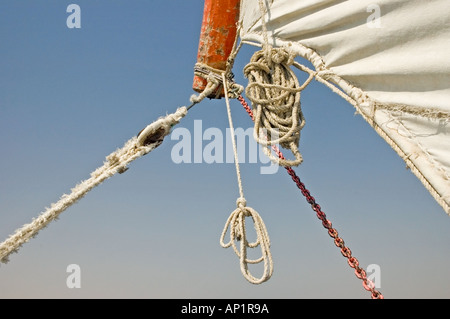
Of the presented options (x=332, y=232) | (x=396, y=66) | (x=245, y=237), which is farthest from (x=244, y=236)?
(x=396, y=66)

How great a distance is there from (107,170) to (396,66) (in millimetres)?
2021

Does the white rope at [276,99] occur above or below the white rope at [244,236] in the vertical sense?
above

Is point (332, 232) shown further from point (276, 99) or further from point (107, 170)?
point (107, 170)

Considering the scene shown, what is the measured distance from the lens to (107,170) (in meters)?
3.39

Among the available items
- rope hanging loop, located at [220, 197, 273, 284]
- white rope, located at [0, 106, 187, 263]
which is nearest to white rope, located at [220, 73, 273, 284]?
rope hanging loop, located at [220, 197, 273, 284]

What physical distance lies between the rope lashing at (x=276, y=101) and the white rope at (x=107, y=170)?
810 mm

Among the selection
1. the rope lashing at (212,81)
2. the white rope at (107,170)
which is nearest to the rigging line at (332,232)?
the rope lashing at (212,81)

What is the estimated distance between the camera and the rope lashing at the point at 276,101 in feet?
9.37

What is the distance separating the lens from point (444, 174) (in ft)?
6.77

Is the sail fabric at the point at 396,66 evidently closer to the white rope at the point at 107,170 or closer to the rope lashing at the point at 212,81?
the rope lashing at the point at 212,81

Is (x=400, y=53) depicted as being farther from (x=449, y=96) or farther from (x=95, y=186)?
(x=95, y=186)

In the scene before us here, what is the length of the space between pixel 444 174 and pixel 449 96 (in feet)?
1.06

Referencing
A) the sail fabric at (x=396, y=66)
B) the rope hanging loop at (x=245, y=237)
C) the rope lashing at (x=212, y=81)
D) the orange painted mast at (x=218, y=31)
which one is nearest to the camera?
the sail fabric at (x=396, y=66)

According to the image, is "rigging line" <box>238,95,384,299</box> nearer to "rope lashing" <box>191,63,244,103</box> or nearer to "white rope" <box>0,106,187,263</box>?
"rope lashing" <box>191,63,244,103</box>
